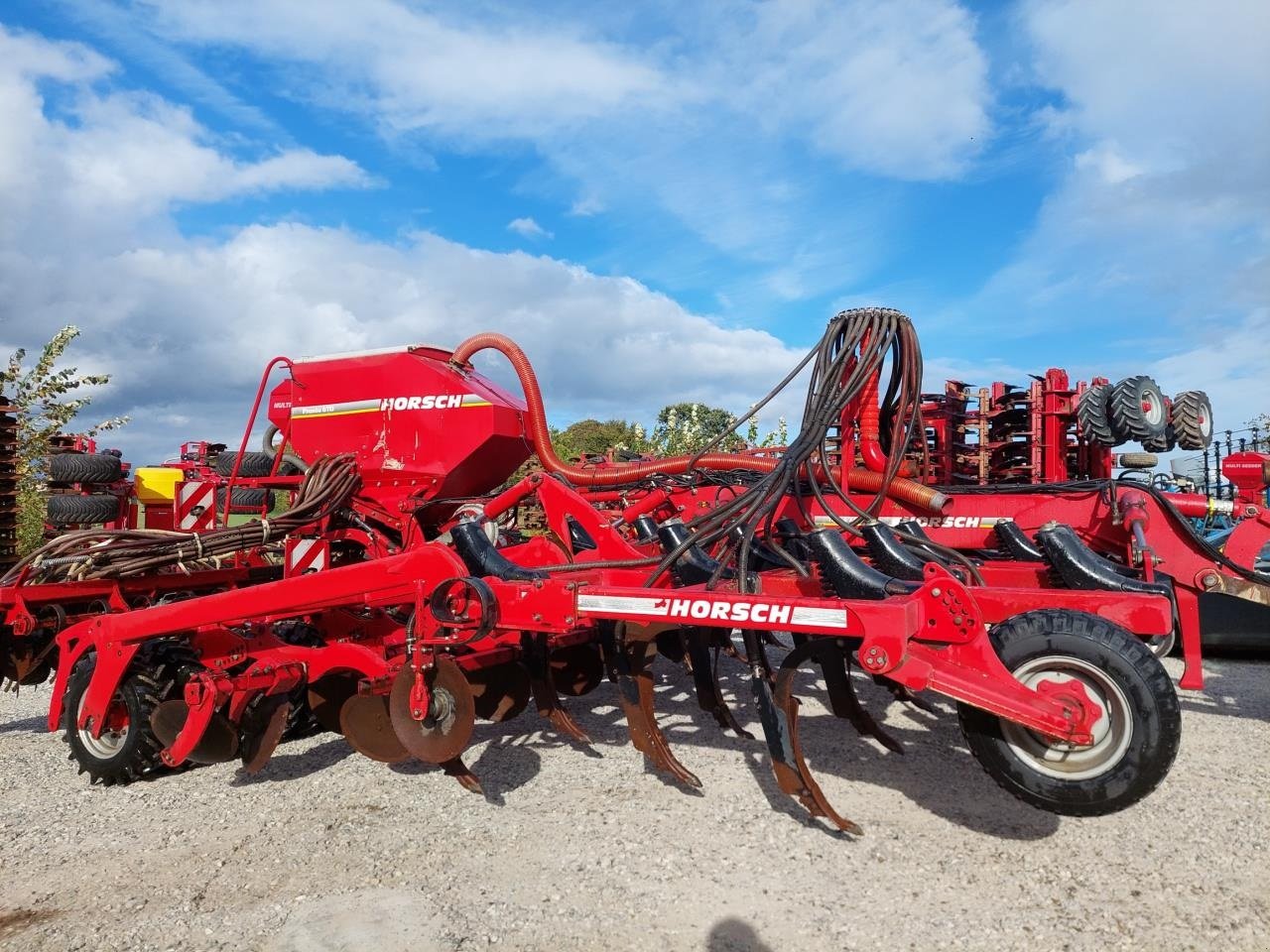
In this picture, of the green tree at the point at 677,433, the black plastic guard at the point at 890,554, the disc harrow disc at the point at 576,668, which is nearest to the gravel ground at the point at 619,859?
the disc harrow disc at the point at 576,668

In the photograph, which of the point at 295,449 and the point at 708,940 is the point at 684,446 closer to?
the point at 295,449

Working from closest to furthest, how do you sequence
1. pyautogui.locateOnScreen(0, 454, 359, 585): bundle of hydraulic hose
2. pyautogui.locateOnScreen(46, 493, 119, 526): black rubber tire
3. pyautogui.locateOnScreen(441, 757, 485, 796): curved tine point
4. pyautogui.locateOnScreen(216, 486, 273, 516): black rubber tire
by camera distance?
pyautogui.locateOnScreen(441, 757, 485, 796): curved tine point
pyautogui.locateOnScreen(0, 454, 359, 585): bundle of hydraulic hose
pyautogui.locateOnScreen(46, 493, 119, 526): black rubber tire
pyautogui.locateOnScreen(216, 486, 273, 516): black rubber tire

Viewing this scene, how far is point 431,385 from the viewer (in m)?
5.82

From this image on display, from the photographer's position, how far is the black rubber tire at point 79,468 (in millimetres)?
7230

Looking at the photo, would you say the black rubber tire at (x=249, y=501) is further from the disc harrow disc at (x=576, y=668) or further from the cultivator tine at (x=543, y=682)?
the cultivator tine at (x=543, y=682)

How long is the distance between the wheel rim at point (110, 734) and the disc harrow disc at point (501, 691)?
5.40 ft

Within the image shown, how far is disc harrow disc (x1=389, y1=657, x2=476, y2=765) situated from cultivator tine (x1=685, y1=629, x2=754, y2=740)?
4.05ft

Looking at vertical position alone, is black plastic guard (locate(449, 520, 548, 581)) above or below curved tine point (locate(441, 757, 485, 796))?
above

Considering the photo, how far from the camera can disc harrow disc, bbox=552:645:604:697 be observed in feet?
17.1

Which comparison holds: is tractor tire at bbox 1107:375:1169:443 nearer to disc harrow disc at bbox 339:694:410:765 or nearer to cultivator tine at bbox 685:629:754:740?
cultivator tine at bbox 685:629:754:740

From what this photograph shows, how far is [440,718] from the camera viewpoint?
12.3 ft

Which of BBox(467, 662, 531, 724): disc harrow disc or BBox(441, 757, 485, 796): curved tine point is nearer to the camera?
BBox(441, 757, 485, 796): curved tine point

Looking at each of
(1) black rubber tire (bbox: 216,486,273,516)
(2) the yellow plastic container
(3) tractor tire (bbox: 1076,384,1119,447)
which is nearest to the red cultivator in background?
(1) black rubber tire (bbox: 216,486,273,516)

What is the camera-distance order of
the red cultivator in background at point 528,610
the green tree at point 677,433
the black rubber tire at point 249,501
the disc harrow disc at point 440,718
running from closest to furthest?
1. the red cultivator in background at point 528,610
2. the disc harrow disc at point 440,718
3. the black rubber tire at point 249,501
4. the green tree at point 677,433
